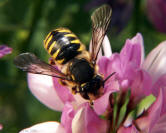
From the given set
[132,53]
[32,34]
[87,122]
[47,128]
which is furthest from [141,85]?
[32,34]

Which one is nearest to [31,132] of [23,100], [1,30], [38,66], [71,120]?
[71,120]

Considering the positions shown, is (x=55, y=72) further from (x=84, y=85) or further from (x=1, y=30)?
(x=1, y=30)

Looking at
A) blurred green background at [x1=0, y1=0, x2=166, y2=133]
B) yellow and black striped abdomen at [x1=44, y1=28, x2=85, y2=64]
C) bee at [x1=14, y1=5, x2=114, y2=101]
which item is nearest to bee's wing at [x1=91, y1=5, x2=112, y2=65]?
bee at [x1=14, y1=5, x2=114, y2=101]

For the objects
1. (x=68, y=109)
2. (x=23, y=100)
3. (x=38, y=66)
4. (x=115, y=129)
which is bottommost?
(x=23, y=100)

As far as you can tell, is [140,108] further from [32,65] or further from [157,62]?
[32,65]

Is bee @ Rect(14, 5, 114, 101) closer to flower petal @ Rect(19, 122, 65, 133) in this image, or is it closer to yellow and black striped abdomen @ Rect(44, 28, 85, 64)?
yellow and black striped abdomen @ Rect(44, 28, 85, 64)

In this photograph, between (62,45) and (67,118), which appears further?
(62,45)

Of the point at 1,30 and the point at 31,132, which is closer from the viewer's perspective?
the point at 31,132
